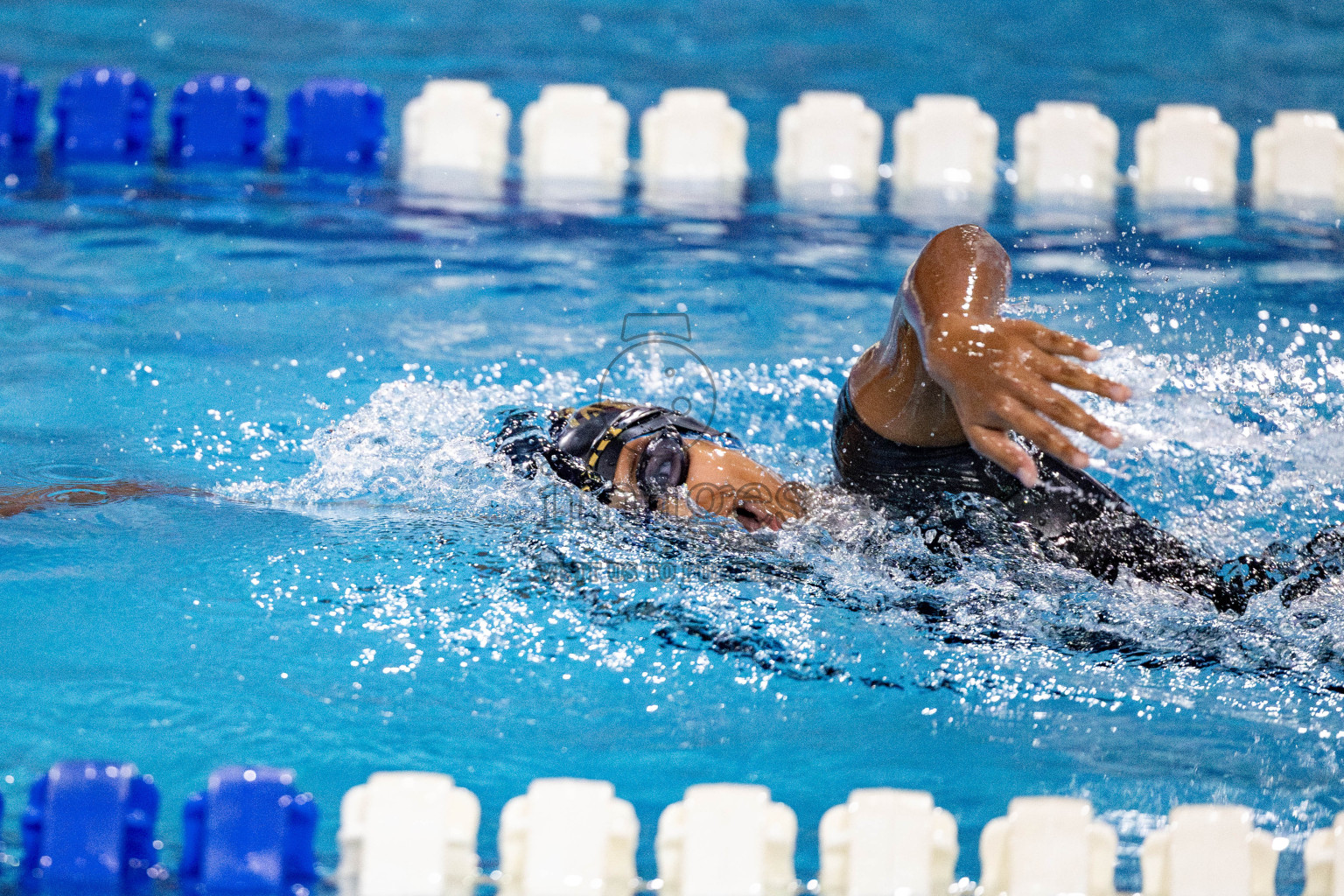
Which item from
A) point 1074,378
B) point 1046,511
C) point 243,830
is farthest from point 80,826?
point 1046,511

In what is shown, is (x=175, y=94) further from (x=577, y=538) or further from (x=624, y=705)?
(x=624, y=705)

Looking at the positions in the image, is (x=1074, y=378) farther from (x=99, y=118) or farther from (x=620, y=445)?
(x=99, y=118)

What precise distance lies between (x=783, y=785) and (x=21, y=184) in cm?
515

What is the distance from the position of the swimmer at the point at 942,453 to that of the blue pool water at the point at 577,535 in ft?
0.23

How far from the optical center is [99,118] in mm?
6676

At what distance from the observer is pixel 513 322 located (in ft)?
15.9

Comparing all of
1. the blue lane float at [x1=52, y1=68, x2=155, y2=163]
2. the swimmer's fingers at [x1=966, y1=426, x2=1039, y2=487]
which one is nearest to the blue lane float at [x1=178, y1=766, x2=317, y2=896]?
the swimmer's fingers at [x1=966, y1=426, x2=1039, y2=487]

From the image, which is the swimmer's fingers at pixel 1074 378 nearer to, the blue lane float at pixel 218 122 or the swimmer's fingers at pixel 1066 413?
the swimmer's fingers at pixel 1066 413

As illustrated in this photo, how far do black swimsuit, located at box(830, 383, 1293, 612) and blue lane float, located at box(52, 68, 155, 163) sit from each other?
508 cm

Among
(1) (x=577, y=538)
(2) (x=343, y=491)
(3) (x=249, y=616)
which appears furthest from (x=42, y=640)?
(1) (x=577, y=538)

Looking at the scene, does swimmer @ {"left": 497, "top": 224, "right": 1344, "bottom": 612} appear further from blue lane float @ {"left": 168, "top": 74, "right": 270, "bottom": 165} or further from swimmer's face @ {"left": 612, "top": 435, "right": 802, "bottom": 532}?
blue lane float @ {"left": 168, "top": 74, "right": 270, "bottom": 165}

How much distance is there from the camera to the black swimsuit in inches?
111

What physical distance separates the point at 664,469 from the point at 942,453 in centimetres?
61

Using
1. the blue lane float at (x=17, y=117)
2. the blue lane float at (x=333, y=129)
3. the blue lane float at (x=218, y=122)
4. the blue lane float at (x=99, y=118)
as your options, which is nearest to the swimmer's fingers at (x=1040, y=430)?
the blue lane float at (x=333, y=129)
